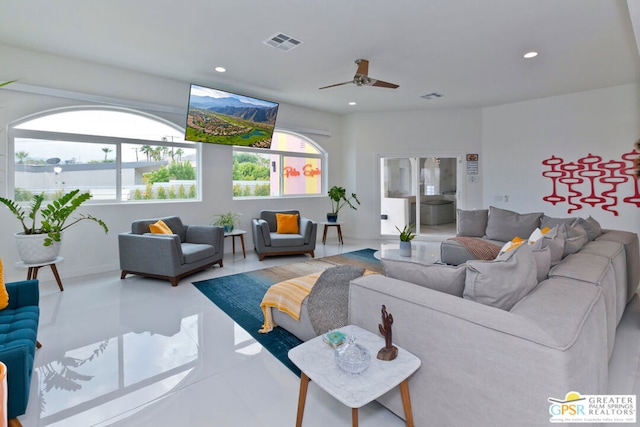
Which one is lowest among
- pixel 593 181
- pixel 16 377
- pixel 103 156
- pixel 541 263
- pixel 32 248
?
pixel 16 377

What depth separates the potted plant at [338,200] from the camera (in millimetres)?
6871

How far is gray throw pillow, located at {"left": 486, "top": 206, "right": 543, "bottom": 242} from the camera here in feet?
14.9

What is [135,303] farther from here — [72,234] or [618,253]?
[618,253]

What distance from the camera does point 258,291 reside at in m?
3.78

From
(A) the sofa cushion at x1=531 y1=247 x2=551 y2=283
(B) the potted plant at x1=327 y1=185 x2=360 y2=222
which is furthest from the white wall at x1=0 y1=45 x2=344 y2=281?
(A) the sofa cushion at x1=531 y1=247 x2=551 y2=283

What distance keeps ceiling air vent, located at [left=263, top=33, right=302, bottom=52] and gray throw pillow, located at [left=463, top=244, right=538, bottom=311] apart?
330 centimetres

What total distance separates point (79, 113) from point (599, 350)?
5.98 m

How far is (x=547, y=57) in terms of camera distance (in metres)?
4.22

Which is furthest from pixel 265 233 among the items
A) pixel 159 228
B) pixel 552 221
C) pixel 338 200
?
pixel 552 221

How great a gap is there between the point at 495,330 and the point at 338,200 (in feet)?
19.1

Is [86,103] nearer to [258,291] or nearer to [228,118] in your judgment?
[228,118]

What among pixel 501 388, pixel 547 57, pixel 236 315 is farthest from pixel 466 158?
pixel 501 388

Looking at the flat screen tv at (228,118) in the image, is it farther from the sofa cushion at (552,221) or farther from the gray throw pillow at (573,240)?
the gray throw pillow at (573,240)

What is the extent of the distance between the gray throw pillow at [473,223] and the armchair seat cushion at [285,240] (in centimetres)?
266
